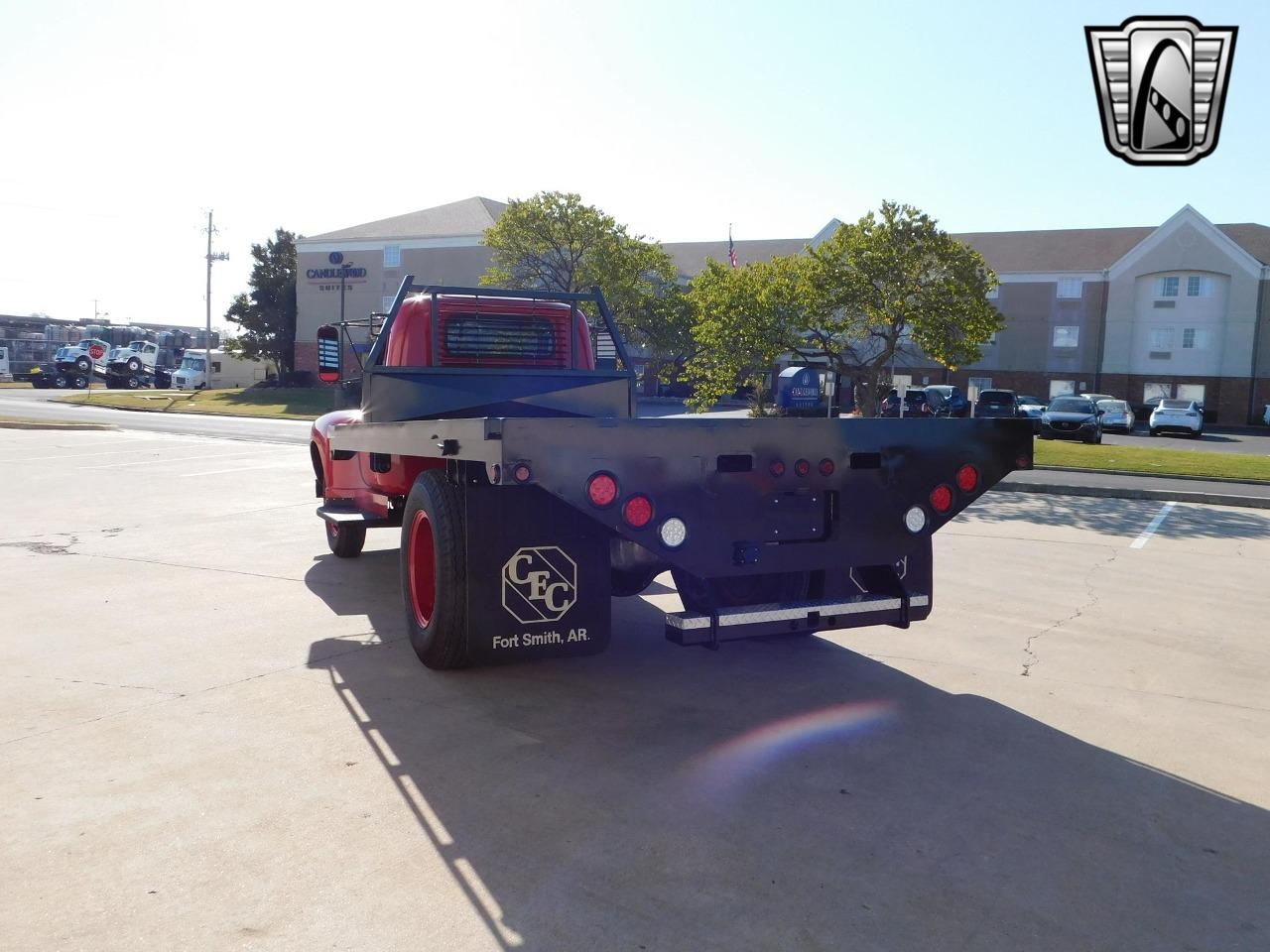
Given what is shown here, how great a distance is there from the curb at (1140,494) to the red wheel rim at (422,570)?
1046 centimetres

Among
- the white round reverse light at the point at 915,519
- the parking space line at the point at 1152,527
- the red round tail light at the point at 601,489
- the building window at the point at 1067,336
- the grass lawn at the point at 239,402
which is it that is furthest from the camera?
the building window at the point at 1067,336

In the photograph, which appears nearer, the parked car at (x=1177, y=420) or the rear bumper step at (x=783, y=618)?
the rear bumper step at (x=783, y=618)

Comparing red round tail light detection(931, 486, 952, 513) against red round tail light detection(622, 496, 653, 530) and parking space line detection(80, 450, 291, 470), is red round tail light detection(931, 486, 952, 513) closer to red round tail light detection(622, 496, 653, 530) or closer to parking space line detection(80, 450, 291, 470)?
red round tail light detection(622, 496, 653, 530)

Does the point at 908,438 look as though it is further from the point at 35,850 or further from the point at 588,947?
the point at 35,850

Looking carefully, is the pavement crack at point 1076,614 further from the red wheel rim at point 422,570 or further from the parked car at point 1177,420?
the parked car at point 1177,420

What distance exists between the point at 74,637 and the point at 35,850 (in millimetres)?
3013

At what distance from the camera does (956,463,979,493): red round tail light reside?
17.1ft

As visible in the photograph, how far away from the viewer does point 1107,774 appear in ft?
13.8

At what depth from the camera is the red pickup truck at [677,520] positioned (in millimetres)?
4375

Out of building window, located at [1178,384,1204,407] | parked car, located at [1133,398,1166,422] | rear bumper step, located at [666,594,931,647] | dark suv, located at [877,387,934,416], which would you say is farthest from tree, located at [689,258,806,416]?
building window, located at [1178,384,1204,407]

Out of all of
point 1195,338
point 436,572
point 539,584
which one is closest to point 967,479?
point 539,584

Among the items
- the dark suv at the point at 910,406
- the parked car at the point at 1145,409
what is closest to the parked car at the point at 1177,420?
the parked car at the point at 1145,409

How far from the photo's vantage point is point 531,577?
488 cm

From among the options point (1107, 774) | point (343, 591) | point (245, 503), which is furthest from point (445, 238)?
point (1107, 774)
